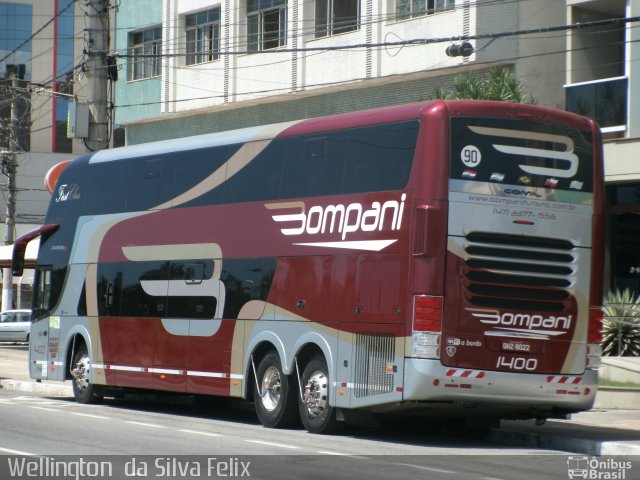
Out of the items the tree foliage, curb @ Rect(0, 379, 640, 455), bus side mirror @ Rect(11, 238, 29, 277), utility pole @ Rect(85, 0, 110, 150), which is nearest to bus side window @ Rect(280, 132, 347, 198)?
curb @ Rect(0, 379, 640, 455)

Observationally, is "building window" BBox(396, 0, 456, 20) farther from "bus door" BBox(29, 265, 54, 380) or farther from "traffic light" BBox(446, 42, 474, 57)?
"bus door" BBox(29, 265, 54, 380)

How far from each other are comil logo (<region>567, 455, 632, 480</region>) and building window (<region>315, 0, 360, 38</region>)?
20185mm

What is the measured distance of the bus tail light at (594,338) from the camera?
16.0 m

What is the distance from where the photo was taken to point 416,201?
49.9 feet

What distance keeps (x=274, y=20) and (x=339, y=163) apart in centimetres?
1917

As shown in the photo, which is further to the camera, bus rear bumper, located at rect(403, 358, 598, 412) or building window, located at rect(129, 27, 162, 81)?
building window, located at rect(129, 27, 162, 81)

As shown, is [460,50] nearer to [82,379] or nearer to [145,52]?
[82,379]

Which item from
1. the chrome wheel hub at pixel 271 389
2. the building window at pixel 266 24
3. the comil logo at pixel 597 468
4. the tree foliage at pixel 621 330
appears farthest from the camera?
the building window at pixel 266 24

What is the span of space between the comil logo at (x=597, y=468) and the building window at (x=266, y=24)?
22394mm

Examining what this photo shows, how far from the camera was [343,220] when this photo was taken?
16.5 metres

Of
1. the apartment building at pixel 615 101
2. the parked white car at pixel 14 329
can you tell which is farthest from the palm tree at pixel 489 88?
the parked white car at pixel 14 329

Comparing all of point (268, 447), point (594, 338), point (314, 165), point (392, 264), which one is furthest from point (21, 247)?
point (594, 338)

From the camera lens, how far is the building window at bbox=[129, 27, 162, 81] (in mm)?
40062

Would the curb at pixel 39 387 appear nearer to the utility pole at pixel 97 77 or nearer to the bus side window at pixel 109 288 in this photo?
the bus side window at pixel 109 288
